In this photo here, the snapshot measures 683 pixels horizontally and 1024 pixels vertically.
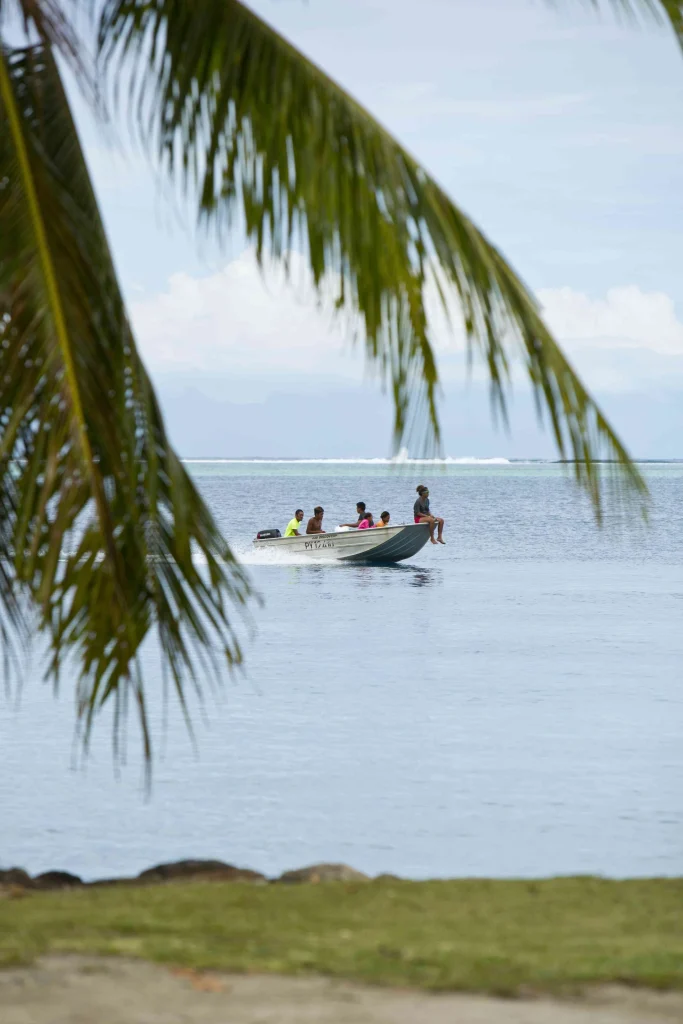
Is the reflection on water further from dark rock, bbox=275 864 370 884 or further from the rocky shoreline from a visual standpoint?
dark rock, bbox=275 864 370 884

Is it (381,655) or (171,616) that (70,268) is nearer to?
(171,616)

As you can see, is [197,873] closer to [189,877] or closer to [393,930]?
[189,877]

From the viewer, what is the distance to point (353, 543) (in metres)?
35.2

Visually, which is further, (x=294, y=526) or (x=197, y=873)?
(x=294, y=526)

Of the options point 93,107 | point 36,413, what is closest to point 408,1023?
point 36,413

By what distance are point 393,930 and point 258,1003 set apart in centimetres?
127

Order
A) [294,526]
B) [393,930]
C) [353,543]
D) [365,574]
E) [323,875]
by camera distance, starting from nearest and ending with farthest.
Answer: [393,930] < [323,875] < [294,526] < [365,574] < [353,543]


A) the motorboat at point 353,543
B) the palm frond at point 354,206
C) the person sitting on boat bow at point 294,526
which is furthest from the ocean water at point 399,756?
the motorboat at point 353,543

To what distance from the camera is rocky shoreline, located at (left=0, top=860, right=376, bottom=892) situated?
279 inches

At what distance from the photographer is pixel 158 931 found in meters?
5.33

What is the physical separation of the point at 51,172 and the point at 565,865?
19.9ft

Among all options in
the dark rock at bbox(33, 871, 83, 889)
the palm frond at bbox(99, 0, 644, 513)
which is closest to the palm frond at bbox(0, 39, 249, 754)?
the palm frond at bbox(99, 0, 644, 513)

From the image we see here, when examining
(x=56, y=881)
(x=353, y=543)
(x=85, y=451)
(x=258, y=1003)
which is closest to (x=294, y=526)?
(x=353, y=543)

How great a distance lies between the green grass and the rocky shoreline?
44 cm
